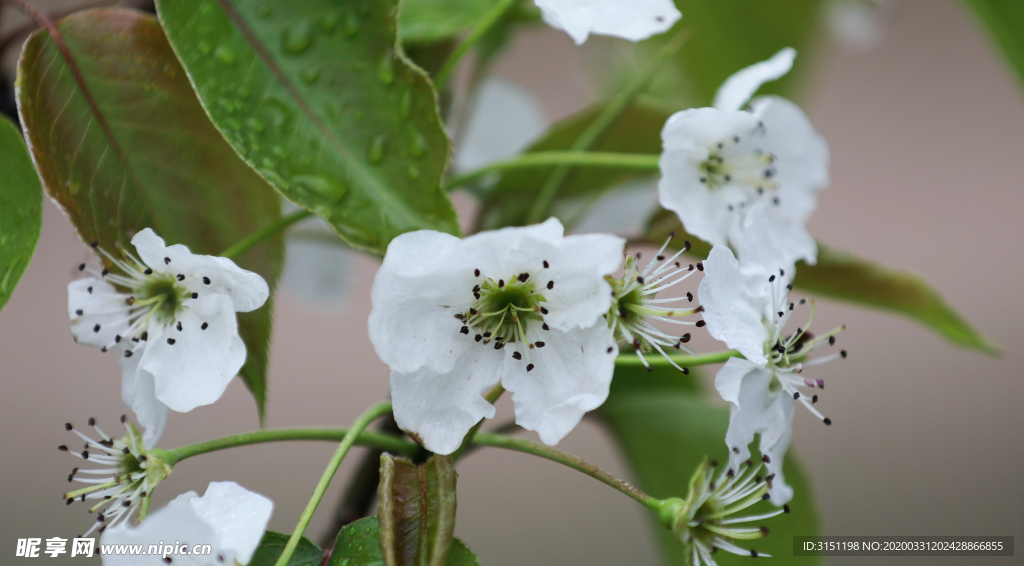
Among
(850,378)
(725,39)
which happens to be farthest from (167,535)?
(850,378)

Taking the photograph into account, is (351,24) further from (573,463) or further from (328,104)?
(573,463)

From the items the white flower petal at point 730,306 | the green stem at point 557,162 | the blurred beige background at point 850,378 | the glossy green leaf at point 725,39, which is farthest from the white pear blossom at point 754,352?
the blurred beige background at point 850,378

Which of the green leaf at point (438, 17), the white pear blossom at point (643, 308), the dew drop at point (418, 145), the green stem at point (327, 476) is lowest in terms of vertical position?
the green stem at point (327, 476)

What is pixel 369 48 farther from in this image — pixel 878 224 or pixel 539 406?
pixel 878 224

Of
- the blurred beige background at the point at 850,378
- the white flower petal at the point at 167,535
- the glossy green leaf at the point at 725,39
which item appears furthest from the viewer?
the blurred beige background at the point at 850,378

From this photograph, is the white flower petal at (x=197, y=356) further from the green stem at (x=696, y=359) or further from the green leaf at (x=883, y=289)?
the green leaf at (x=883, y=289)

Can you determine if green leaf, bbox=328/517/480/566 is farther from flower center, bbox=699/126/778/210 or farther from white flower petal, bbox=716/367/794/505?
flower center, bbox=699/126/778/210
